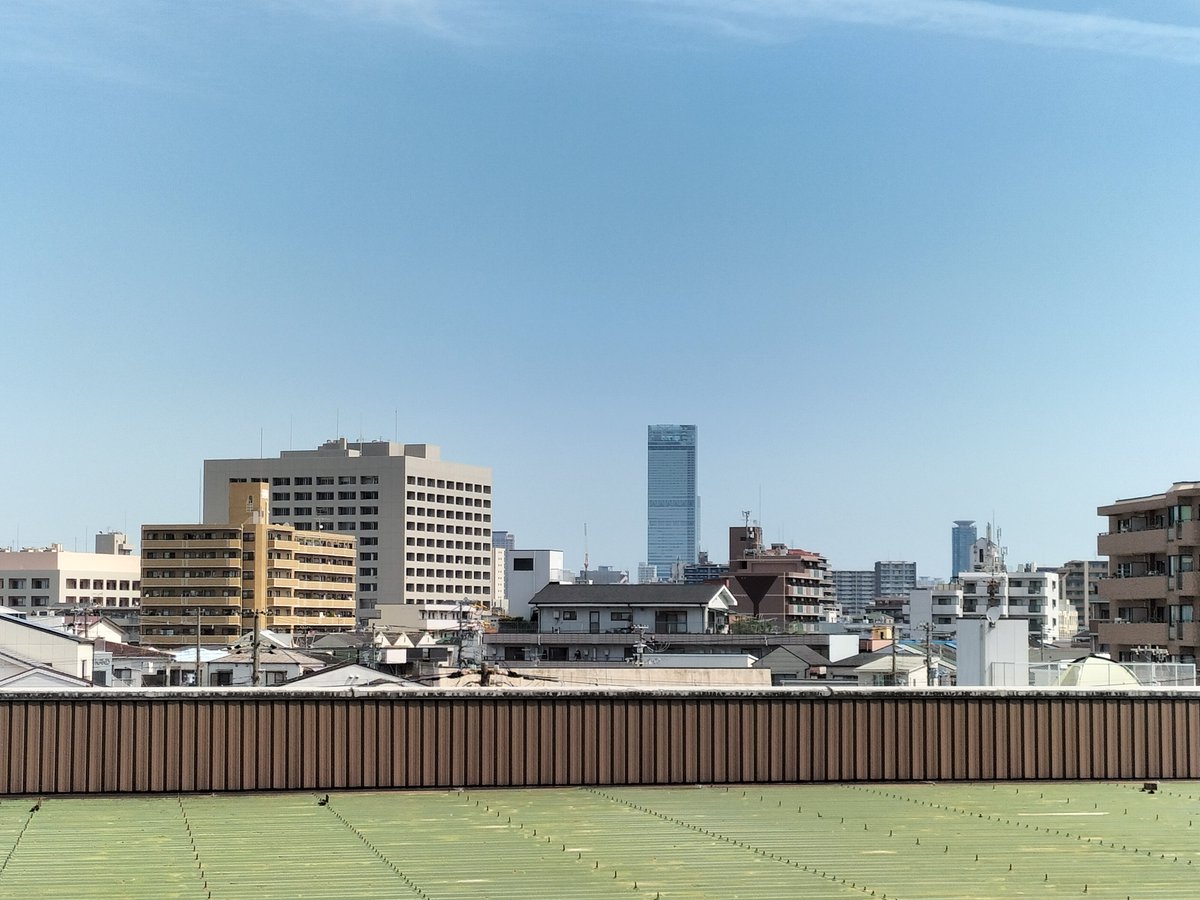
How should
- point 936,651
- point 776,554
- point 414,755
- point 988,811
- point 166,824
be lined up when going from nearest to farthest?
point 166,824 < point 988,811 < point 414,755 < point 936,651 < point 776,554

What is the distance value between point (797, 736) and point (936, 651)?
261ft

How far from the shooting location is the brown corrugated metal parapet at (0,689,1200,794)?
28.2m

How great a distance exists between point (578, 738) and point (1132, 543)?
69.9 m

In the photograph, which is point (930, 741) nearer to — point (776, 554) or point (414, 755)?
point (414, 755)

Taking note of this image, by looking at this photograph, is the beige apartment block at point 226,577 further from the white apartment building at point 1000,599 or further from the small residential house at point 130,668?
the white apartment building at point 1000,599

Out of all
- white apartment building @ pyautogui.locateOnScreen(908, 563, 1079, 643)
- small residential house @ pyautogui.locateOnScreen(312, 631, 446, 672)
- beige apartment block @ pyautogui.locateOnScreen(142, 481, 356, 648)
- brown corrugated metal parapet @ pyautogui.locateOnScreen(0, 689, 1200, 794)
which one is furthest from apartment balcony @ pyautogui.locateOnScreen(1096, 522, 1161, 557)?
beige apartment block @ pyautogui.locateOnScreen(142, 481, 356, 648)

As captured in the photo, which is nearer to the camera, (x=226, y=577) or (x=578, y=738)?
(x=578, y=738)

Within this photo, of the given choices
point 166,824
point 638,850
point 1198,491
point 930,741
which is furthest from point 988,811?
point 1198,491

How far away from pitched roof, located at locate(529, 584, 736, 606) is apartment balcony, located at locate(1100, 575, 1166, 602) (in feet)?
92.9

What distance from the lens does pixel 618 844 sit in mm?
21750

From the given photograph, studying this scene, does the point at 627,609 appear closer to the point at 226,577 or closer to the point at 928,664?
the point at 928,664

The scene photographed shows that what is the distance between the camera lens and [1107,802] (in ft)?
89.1

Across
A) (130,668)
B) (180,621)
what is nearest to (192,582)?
(180,621)

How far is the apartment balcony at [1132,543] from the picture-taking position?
89.8 metres
